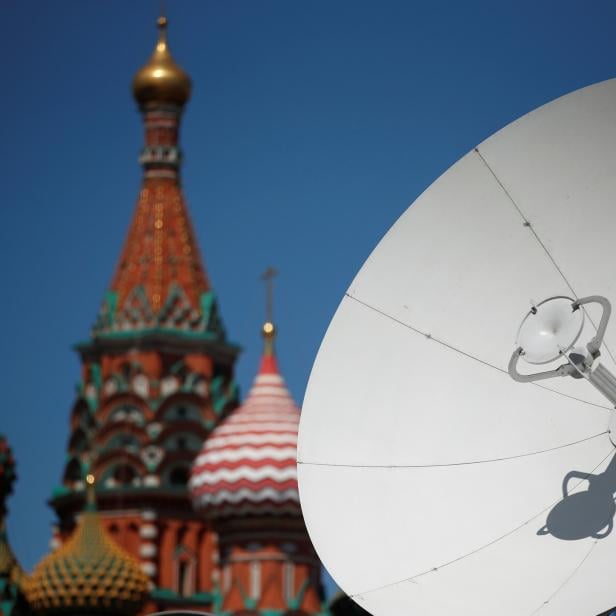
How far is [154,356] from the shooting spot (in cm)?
6988

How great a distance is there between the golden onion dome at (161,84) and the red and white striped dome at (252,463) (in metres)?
13.3

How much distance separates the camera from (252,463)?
61719 mm

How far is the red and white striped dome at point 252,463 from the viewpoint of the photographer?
2405 inches

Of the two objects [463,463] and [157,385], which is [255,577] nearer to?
[157,385]

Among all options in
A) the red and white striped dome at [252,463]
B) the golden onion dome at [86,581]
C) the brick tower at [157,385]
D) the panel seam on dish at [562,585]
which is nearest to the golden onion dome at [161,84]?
the brick tower at [157,385]

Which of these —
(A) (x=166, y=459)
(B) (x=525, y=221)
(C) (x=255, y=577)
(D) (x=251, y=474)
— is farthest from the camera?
(A) (x=166, y=459)

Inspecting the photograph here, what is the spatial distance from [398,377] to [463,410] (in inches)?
35.9

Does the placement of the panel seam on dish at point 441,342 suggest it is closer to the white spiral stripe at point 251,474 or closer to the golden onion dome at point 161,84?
the white spiral stripe at point 251,474

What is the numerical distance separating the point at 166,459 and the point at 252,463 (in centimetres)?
645

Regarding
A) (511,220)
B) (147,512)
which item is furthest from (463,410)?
(147,512)

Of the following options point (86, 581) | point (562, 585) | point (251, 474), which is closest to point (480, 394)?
point (562, 585)

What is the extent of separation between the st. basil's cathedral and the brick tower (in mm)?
48

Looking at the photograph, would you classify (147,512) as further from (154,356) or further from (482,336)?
(482,336)

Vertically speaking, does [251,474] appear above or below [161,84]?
below
